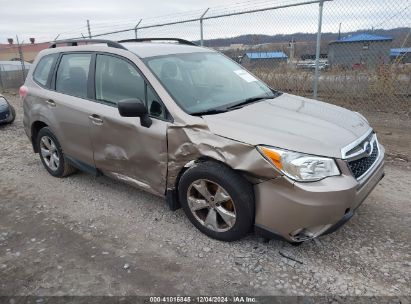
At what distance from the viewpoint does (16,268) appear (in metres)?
3.04

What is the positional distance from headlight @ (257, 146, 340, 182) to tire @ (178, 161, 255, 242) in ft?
1.13

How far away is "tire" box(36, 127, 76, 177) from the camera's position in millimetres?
4723

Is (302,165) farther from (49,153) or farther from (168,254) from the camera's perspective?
(49,153)

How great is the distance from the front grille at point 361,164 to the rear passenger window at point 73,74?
2.92m

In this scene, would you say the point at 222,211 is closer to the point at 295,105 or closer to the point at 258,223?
the point at 258,223

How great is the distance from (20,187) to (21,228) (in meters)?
1.25

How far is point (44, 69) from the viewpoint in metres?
4.81

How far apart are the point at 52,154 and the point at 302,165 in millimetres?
3568

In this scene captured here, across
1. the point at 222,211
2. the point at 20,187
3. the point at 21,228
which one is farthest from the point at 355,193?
the point at 20,187

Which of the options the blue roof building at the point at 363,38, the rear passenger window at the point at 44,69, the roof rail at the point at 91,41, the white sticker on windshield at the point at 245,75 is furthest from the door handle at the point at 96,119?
the blue roof building at the point at 363,38

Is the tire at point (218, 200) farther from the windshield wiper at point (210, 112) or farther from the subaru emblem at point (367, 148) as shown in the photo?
the subaru emblem at point (367, 148)

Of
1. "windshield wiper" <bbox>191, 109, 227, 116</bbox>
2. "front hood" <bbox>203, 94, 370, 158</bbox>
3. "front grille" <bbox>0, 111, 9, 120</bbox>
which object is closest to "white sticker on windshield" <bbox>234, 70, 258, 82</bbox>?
Answer: "front hood" <bbox>203, 94, 370, 158</bbox>

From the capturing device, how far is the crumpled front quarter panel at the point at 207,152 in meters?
2.80

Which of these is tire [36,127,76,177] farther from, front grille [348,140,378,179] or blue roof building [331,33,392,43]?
blue roof building [331,33,392,43]
